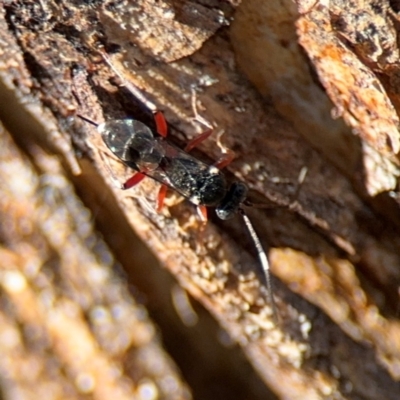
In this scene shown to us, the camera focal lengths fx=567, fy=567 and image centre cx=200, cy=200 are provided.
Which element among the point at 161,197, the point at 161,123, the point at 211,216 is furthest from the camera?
the point at 211,216

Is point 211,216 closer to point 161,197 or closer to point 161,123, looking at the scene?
point 161,197

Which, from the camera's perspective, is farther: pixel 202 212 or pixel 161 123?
pixel 202 212

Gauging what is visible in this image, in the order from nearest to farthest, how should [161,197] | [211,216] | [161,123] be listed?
[161,123] < [161,197] < [211,216]

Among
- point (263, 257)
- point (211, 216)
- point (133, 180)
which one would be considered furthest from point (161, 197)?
point (263, 257)

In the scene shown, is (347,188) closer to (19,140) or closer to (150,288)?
(150,288)

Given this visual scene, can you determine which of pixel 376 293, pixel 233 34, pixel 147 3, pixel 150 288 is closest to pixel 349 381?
pixel 376 293

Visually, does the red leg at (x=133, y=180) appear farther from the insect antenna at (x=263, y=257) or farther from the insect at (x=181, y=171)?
the insect antenna at (x=263, y=257)

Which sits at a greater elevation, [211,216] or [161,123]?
[161,123]

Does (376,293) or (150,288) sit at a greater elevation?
(376,293)
